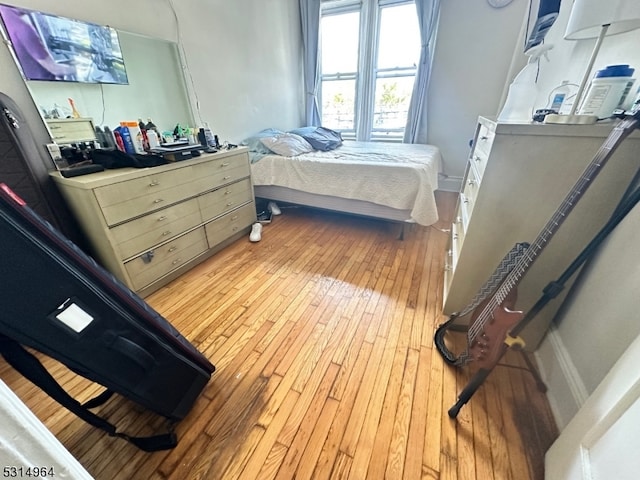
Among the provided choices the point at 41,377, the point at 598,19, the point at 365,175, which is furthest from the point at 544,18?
the point at 41,377

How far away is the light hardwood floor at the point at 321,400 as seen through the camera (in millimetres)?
915

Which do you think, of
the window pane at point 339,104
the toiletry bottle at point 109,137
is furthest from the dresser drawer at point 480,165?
the window pane at point 339,104

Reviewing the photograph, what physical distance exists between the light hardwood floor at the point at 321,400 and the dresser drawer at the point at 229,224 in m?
0.42

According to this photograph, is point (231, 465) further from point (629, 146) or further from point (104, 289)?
point (629, 146)

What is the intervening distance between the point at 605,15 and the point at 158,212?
2213mm

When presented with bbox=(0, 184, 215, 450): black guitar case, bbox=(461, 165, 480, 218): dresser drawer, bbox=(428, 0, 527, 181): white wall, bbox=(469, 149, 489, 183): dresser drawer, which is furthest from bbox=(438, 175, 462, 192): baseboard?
bbox=(0, 184, 215, 450): black guitar case

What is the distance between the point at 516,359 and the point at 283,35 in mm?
4245

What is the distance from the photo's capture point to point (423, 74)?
11.1 feet

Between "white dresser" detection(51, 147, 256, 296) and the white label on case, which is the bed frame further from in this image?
the white label on case

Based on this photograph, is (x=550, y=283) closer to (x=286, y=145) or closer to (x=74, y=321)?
(x=74, y=321)

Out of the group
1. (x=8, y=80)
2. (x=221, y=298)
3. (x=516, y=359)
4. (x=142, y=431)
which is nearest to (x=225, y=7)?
(x=8, y=80)

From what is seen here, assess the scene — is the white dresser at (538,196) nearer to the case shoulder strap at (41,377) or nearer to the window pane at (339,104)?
the case shoulder strap at (41,377)

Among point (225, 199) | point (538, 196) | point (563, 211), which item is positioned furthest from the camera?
point (225, 199)

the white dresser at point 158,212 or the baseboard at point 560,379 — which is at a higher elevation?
the white dresser at point 158,212
